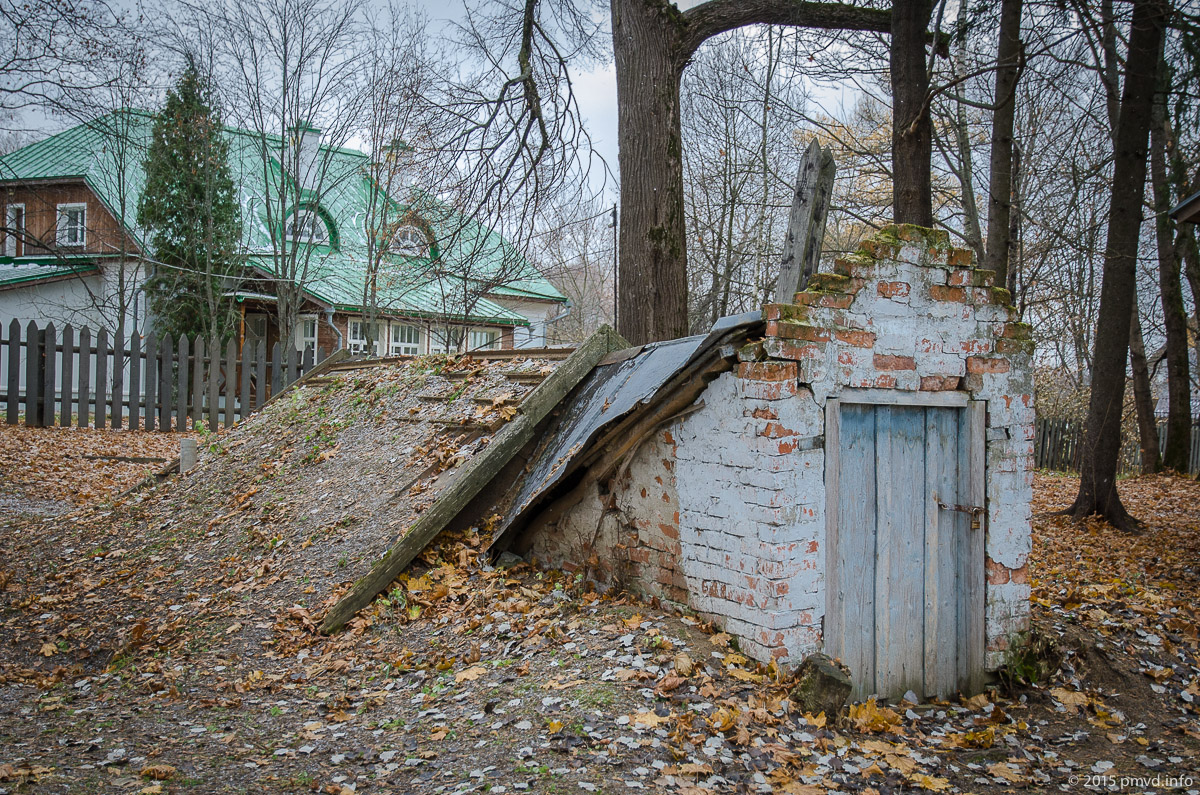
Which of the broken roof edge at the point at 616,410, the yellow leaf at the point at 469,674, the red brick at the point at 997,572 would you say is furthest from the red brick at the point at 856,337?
the yellow leaf at the point at 469,674

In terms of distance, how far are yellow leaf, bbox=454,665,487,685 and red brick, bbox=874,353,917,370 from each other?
293cm

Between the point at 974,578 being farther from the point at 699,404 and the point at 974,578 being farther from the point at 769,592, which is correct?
the point at 699,404

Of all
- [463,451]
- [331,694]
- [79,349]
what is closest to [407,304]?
[79,349]

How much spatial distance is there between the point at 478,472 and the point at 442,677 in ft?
5.82

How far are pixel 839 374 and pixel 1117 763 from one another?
252 cm

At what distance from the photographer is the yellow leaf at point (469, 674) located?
4609mm

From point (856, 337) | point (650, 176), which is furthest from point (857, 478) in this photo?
point (650, 176)

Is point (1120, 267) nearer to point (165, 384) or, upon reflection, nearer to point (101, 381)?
point (165, 384)

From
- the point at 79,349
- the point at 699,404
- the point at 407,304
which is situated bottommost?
the point at 699,404

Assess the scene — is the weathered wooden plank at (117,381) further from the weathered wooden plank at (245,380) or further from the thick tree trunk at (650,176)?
the thick tree trunk at (650,176)

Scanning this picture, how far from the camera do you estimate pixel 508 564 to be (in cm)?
593

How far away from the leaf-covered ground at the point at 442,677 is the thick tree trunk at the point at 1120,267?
2.12m

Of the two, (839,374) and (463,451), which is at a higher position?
(839,374)

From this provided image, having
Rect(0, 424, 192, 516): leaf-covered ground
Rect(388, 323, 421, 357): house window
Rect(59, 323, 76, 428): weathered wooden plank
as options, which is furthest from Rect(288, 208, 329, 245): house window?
Rect(0, 424, 192, 516): leaf-covered ground
